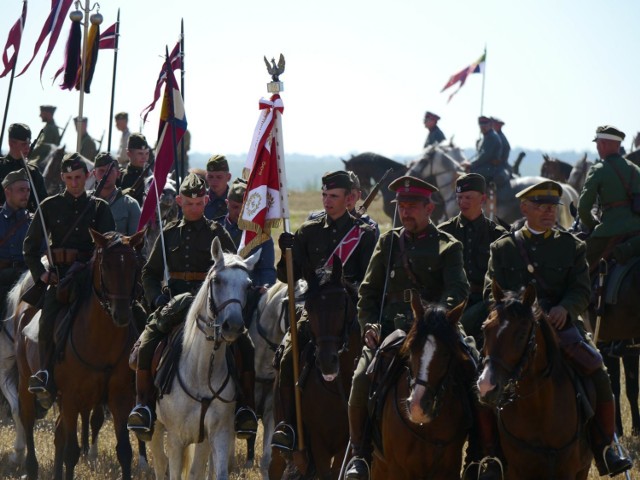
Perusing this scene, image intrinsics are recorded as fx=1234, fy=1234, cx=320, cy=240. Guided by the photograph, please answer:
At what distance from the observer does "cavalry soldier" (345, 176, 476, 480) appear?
975 cm

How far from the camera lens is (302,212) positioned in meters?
47.7

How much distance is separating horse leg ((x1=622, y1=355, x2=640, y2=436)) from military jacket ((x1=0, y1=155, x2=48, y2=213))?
744 centimetres

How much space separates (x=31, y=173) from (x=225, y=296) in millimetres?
6153

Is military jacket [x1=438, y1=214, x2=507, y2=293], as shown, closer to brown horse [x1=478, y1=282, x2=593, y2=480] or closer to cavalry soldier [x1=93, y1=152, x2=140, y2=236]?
brown horse [x1=478, y1=282, x2=593, y2=480]

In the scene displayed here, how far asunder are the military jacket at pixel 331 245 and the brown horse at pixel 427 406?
2102 mm

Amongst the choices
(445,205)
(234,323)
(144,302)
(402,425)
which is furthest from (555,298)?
(445,205)

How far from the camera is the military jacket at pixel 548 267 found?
31.3 ft

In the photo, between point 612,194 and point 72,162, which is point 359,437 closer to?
point 72,162

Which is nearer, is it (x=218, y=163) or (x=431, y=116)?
(x=218, y=163)

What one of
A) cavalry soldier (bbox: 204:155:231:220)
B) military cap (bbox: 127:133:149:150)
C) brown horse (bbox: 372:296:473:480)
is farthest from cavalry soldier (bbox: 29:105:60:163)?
brown horse (bbox: 372:296:473:480)

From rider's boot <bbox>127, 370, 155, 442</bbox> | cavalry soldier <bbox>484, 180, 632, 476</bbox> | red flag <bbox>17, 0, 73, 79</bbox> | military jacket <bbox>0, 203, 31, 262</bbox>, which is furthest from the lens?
red flag <bbox>17, 0, 73, 79</bbox>

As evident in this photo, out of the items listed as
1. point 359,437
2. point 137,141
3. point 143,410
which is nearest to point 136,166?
point 137,141

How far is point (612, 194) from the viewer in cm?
1408

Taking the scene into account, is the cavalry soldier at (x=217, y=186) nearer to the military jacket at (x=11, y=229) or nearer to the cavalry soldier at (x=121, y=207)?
the cavalry soldier at (x=121, y=207)
